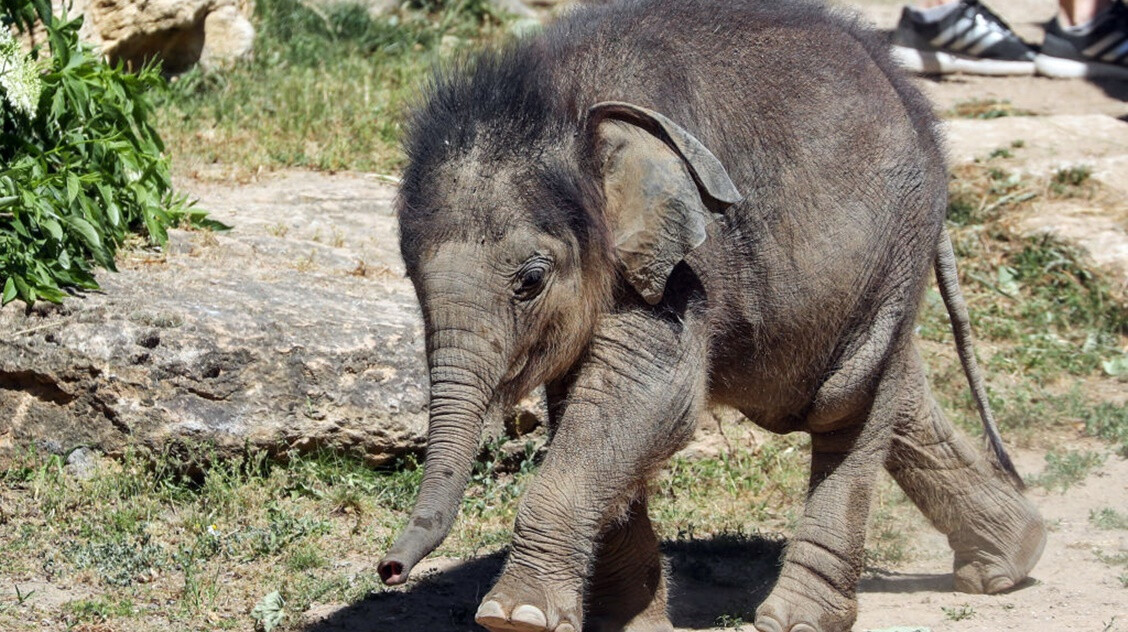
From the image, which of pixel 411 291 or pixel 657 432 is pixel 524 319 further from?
pixel 411 291

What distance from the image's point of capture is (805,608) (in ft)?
18.2

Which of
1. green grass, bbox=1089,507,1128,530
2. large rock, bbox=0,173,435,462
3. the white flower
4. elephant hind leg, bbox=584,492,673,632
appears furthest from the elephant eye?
green grass, bbox=1089,507,1128,530

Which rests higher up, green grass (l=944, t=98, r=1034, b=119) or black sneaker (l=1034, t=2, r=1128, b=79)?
black sneaker (l=1034, t=2, r=1128, b=79)

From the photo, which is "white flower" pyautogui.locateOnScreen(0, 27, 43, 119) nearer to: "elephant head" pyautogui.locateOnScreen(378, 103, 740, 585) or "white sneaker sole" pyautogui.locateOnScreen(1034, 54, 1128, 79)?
"elephant head" pyautogui.locateOnScreen(378, 103, 740, 585)

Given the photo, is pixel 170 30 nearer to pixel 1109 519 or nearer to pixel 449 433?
pixel 449 433

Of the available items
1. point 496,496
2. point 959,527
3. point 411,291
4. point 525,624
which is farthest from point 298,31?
point 525,624

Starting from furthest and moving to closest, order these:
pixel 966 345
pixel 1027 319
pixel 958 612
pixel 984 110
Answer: pixel 984 110 < pixel 1027 319 < pixel 966 345 < pixel 958 612

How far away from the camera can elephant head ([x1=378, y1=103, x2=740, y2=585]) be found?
14.7 feet

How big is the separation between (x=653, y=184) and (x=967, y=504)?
2.69 metres

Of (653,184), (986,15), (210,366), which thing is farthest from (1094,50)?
(653,184)

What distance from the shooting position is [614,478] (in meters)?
4.70

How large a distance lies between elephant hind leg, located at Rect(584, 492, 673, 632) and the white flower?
323 cm

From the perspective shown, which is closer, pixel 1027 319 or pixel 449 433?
pixel 449 433

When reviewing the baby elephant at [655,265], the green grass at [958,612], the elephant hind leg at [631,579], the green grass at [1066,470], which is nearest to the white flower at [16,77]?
the baby elephant at [655,265]
